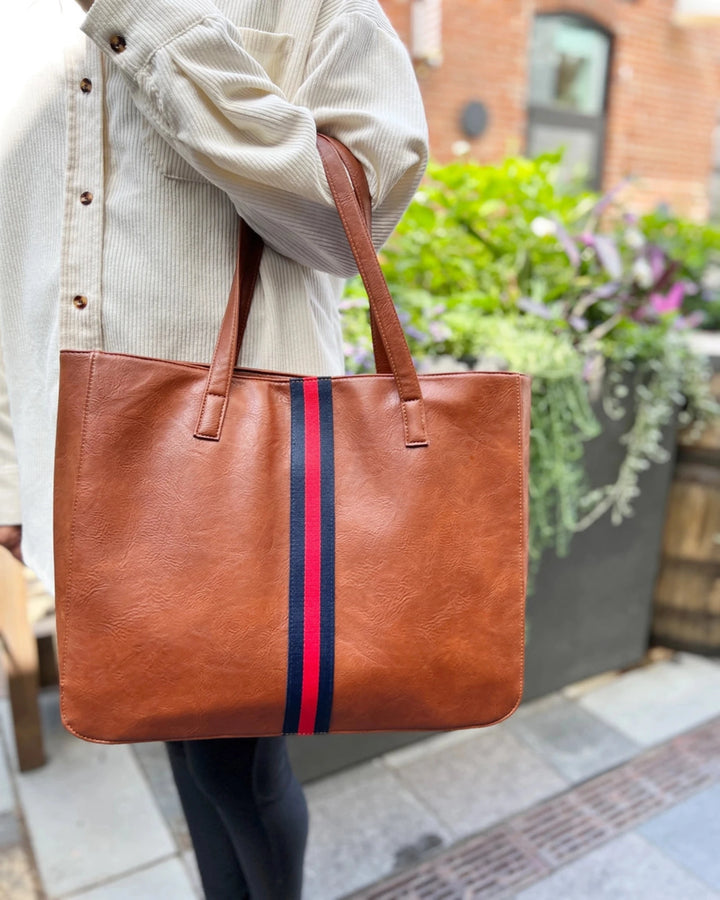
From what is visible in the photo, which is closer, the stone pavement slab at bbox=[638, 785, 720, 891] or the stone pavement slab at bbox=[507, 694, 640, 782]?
the stone pavement slab at bbox=[638, 785, 720, 891]

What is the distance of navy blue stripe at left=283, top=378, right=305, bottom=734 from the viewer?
34.5 inches

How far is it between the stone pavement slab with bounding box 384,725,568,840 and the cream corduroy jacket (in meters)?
1.39

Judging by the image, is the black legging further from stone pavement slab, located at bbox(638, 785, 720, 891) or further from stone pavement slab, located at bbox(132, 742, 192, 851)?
stone pavement slab, located at bbox(638, 785, 720, 891)

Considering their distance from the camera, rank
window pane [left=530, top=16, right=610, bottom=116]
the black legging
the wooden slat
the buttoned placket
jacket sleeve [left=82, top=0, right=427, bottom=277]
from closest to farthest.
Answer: jacket sleeve [left=82, top=0, right=427, bottom=277]
the buttoned placket
the black legging
the wooden slat
window pane [left=530, top=16, right=610, bottom=116]

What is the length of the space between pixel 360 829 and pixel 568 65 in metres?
6.29

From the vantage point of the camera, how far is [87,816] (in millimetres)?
1888

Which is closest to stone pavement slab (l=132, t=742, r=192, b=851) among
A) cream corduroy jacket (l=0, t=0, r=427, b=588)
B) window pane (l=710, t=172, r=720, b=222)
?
cream corduroy jacket (l=0, t=0, r=427, b=588)

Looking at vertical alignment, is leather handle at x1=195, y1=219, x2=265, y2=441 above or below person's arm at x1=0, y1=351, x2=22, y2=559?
above

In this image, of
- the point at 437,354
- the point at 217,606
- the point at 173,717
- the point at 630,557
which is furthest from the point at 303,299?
the point at 630,557

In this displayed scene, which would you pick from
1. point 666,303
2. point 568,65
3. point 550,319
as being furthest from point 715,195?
point 550,319

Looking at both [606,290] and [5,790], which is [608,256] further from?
[5,790]

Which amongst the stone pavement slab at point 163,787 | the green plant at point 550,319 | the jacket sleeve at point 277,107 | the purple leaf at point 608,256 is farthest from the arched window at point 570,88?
the jacket sleeve at point 277,107

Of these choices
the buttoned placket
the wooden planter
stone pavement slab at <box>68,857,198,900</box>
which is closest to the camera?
the buttoned placket

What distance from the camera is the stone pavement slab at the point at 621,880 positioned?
5.43 feet
